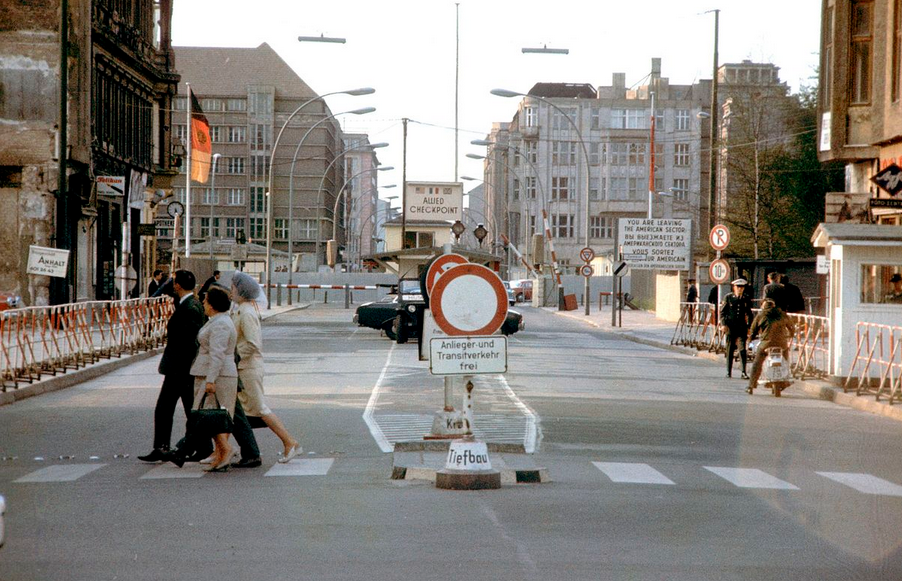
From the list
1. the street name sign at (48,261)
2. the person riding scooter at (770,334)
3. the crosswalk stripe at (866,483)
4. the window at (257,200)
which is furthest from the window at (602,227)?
the crosswalk stripe at (866,483)

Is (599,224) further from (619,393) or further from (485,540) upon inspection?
(485,540)

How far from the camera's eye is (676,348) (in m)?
32.5

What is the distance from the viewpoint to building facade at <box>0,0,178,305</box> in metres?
35.5

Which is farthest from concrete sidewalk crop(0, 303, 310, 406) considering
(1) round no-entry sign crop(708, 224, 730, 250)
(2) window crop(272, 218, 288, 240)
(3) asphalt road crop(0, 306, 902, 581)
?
(2) window crop(272, 218, 288, 240)

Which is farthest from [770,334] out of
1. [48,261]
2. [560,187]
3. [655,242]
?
[560,187]

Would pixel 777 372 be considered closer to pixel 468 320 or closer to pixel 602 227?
pixel 468 320

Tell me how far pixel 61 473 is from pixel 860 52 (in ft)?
80.3

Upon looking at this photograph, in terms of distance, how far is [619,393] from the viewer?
1880 cm

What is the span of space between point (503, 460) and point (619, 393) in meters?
8.39

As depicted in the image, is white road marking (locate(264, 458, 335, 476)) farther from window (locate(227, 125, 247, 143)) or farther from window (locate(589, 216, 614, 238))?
window (locate(227, 125, 247, 143))

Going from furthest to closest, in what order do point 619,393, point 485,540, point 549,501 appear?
point 619,393, point 549,501, point 485,540

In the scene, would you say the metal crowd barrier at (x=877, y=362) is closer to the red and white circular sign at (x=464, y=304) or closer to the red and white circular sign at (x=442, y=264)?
the red and white circular sign at (x=442, y=264)

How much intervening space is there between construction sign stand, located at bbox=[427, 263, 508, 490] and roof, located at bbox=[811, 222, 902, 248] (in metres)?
10.3

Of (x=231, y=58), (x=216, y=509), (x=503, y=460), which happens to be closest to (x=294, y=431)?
(x=503, y=460)
